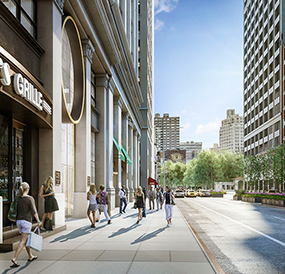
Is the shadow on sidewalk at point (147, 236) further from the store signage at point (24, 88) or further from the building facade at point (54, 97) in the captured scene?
the store signage at point (24, 88)

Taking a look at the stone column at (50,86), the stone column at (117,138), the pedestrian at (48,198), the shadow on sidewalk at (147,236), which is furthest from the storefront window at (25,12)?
the stone column at (117,138)

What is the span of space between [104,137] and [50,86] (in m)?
10.4

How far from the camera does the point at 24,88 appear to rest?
32.2ft

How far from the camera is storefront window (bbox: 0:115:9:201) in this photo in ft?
35.5

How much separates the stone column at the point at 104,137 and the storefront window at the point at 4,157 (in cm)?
1128

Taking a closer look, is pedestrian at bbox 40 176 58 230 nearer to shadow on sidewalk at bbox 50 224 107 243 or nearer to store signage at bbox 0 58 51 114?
shadow on sidewalk at bbox 50 224 107 243

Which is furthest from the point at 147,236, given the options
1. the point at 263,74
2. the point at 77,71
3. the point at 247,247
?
the point at 263,74

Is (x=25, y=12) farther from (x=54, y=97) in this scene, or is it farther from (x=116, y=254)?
(x=116, y=254)

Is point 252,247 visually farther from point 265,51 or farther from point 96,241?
point 265,51

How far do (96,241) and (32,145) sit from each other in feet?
14.4

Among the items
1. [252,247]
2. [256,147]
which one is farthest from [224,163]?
[252,247]

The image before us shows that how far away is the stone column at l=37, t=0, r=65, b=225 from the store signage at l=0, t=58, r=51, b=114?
42.8 inches

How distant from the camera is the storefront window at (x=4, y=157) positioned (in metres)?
10.8

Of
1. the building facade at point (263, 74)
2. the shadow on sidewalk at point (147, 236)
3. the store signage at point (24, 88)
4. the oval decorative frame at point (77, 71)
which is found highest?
the building facade at point (263, 74)
